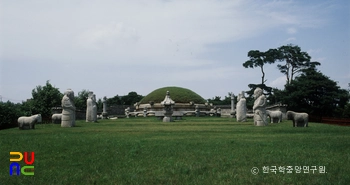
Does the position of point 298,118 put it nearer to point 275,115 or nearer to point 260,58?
point 275,115

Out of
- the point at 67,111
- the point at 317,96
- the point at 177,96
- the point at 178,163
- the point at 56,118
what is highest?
the point at 177,96

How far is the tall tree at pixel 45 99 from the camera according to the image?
38.0m

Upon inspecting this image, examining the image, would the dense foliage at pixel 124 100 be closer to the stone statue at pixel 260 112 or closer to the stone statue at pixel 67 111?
the stone statue at pixel 67 111

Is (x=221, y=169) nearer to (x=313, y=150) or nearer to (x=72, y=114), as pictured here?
(x=313, y=150)

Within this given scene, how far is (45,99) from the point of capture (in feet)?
129

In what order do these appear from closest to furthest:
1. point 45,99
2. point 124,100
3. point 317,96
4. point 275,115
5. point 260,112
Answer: point 260,112, point 275,115, point 317,96, point 45,99, point 124,100

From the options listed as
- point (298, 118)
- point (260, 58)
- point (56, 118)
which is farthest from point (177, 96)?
point (298, 118)

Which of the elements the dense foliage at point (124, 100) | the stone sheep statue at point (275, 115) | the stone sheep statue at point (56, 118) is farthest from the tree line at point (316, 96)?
the dense foliage at point (124, 100)

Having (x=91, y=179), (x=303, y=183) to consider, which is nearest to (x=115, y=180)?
(x=91, y=179)

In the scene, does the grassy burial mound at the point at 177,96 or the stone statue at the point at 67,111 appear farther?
the grassy burial mound at the point at 177,96

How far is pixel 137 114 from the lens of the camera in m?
54.7

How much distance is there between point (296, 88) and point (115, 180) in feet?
102

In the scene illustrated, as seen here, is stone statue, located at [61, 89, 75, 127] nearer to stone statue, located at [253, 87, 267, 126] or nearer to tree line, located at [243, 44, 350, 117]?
stone statue, located at [253, 87, 267, 126]

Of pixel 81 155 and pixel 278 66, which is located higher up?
pixel 278 66
